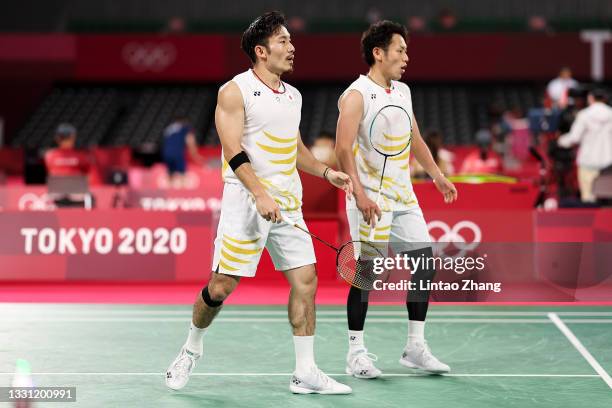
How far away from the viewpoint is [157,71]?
76.1 feet

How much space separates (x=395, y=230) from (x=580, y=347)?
60.3 inches

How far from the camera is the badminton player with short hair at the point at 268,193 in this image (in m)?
4.40

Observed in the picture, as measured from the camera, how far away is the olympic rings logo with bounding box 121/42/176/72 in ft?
75.7

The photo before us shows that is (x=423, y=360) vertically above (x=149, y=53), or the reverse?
(x=149, y=53)

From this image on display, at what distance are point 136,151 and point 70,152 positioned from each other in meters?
8.26

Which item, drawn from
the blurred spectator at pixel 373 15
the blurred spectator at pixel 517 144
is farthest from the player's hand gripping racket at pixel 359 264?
the blurred spectator at pixel 373 15

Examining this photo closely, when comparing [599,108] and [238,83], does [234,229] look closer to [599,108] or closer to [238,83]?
[238,83]

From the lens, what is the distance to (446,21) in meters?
22.6

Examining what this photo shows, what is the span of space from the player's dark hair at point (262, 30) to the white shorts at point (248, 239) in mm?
658

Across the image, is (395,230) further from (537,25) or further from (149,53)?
(149,53)

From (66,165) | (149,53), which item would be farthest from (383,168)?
(149,53)

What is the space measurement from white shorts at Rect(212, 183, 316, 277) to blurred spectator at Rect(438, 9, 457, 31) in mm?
18899

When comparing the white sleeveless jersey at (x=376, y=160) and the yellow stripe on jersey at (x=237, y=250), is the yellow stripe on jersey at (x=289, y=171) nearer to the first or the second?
the yellow stripe on jersey at (x=237, y=250)

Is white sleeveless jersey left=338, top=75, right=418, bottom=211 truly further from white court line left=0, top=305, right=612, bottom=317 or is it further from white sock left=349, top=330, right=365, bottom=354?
white court line left=0, top=305, right=612, bottom=317
